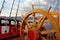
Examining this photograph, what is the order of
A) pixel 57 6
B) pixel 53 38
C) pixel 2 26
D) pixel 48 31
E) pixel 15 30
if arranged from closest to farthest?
pixel 48 31, pixel 53 38, pixel 57 6, pixel 2 26, pixel 15 30

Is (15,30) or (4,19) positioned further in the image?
(15,30)

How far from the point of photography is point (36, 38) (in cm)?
193

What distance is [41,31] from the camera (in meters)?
1.99

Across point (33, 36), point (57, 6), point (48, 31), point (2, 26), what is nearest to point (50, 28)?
point (48, 31)

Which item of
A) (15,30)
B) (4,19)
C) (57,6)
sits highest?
(57,6)

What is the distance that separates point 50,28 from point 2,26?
4.83ft

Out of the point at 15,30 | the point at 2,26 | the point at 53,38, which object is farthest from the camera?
the point at 15,30

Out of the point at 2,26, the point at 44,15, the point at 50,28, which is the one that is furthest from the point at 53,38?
the point at 2,26

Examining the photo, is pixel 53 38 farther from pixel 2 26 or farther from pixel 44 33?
pixel 2 26

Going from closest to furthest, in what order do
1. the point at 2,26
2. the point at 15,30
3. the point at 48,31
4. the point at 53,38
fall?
the point at 48,31
the point at 53,38
the point at 2,26
the point at 15,30

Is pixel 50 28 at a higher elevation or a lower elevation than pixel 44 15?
lower

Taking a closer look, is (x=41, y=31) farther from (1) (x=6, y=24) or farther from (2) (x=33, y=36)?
(1) (x=6, y=24)

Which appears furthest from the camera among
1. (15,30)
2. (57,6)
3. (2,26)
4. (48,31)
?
(15,30)

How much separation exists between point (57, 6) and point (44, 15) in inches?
34.7
